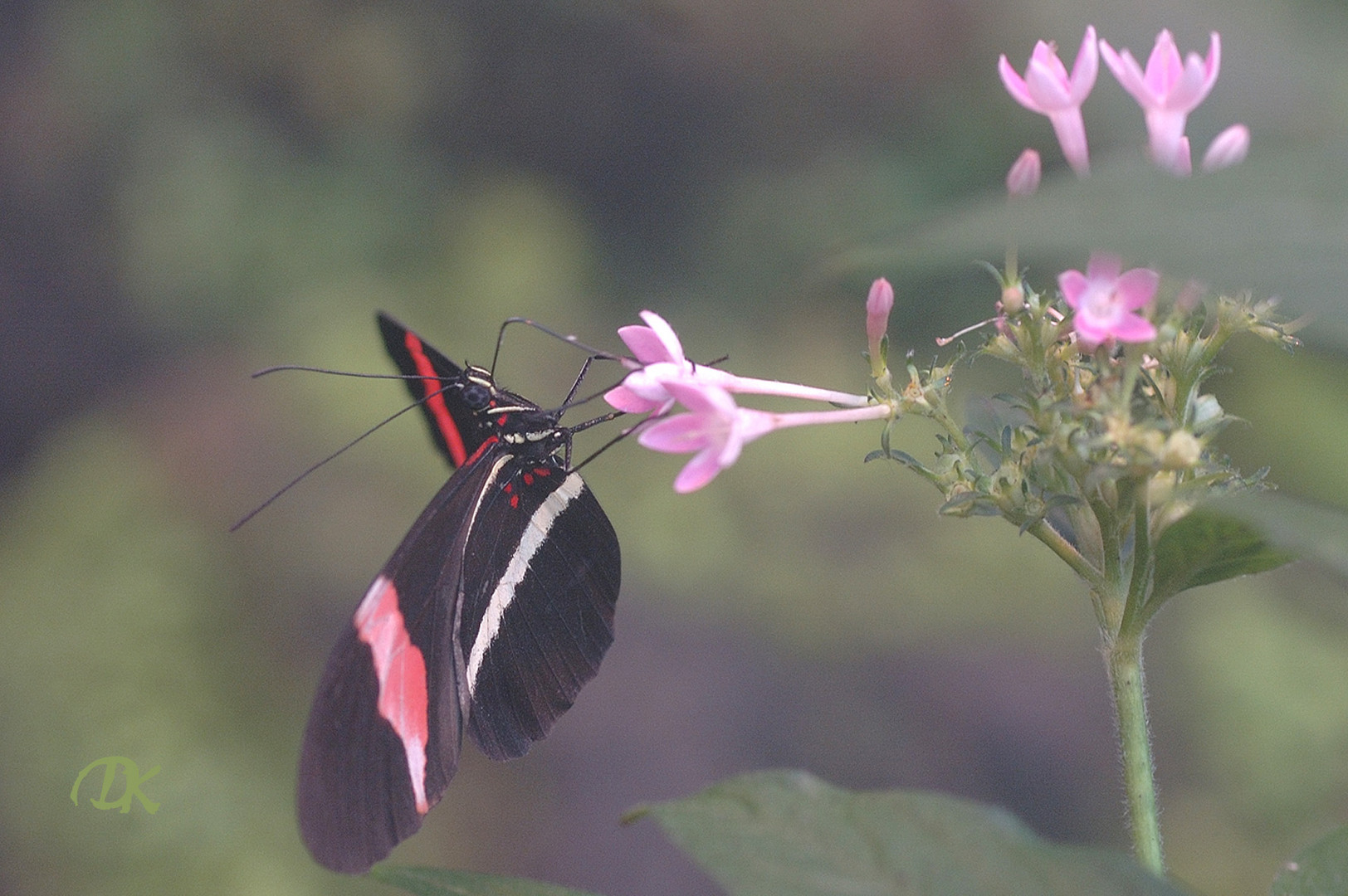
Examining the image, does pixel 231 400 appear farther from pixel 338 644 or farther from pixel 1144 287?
pixel 1144 287

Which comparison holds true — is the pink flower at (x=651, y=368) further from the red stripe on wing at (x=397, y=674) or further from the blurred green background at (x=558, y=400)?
the blurred green background at (x=558, y=400)

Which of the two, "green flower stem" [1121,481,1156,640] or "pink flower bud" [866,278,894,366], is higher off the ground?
"pink flower bud" [866,278,894,366]

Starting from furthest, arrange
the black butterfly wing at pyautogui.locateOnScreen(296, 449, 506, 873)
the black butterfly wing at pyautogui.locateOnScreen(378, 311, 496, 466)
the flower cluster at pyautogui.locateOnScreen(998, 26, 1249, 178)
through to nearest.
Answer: the black butterfly wing at pyautogui.locateOnScreen(378, 311, 496, 466), the black butterfly wing at pyautogui.locateOnScreen(296, 449, 506, 873), the flower cluster at pyautogui.locateOnScreen(998, 26, 1249, 178)

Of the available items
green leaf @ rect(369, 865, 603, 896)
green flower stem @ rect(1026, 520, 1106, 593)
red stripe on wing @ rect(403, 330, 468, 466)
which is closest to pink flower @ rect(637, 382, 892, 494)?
green flower stem @ rect(1026, 520, 1106, 593)

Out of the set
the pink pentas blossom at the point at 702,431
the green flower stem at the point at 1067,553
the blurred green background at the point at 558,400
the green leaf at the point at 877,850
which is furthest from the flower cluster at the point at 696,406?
the blurred green background at the point at 558,400

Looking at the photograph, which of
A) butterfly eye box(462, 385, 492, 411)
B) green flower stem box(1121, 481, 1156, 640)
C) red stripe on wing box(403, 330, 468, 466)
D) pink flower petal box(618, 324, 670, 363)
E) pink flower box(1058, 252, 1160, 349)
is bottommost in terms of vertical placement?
green flower stem box(1121, 481, 1156, 640)

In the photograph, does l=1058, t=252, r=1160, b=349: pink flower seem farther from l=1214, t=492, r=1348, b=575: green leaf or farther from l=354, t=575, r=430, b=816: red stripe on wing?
l=354, t=575, r=430, b=816: red stripe on wing

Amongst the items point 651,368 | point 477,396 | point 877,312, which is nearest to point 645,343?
point 651,368
